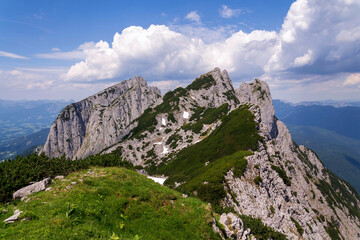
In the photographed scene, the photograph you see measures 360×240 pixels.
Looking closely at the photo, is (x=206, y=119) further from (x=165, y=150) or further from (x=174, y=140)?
(x=165, y=150)

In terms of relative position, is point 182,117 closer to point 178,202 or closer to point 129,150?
point 129,150

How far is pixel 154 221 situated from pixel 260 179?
119 feet

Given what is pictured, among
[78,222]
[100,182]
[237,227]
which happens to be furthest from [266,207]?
[78,222]

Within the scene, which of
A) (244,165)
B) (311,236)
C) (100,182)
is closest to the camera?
(100,182)

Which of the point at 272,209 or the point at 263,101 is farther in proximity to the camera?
the point at 263,101

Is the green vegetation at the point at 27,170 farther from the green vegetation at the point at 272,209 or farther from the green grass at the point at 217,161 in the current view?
the green vegetation at the point at 272,209

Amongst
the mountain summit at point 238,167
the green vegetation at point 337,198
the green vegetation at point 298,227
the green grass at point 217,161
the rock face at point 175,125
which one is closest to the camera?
the mountain summit at point 238,167

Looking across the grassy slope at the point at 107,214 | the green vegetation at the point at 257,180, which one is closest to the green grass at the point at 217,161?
the green vegetation at the point at 257,180

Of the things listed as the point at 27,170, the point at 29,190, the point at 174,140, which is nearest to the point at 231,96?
the point at 174,140

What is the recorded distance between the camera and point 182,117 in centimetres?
16175

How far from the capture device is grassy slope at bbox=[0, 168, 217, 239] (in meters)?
11.1

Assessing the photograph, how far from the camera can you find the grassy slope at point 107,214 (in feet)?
36.3

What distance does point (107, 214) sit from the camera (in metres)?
14.4

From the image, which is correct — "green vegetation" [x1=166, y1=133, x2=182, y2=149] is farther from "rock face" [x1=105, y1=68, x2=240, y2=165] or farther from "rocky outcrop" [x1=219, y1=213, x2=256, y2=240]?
"rocky outcrop" [x1=219, y1=213, x2=256, y2=240]
